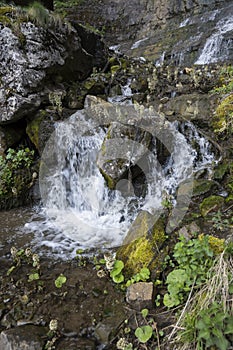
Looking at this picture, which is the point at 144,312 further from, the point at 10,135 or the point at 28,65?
the point at 28,65

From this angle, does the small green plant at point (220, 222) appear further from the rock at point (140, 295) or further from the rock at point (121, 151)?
the rock at point (121, 151)

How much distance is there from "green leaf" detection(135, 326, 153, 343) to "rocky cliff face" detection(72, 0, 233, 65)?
10.8 meters

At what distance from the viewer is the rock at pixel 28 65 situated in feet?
19.7

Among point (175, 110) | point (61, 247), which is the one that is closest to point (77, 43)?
point (175, 110)

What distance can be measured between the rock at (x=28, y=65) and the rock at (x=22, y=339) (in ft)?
15.7

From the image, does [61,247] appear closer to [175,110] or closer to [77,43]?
[175,110]

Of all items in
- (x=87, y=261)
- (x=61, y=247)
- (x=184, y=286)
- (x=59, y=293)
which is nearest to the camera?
(x=184, y=286)

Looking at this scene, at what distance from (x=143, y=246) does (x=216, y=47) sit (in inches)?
417

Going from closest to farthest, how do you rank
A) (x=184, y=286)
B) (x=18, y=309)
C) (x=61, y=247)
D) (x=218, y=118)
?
(x=184, y=286) → (x=18, y=309) → (x=61, y=247) → (x=218, y=118)

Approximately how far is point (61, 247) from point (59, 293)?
114 centimetres

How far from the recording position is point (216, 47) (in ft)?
35.6

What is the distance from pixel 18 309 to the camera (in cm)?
309

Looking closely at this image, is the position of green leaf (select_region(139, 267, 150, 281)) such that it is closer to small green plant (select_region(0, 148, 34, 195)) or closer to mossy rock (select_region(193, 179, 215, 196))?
mossy rock (select_region(193, 179, 215, 196))

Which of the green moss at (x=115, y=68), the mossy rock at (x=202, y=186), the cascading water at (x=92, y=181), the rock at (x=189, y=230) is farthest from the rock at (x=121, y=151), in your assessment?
the green moss at (x=115, y=68)
